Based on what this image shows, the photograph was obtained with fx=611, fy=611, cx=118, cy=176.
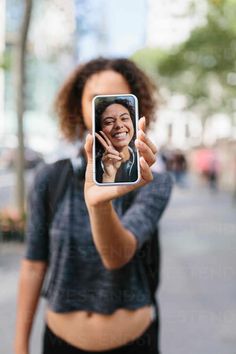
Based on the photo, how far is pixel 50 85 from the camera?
4138 cm

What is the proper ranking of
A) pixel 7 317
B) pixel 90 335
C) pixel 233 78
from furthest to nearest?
pixel 233 78 < pixel 7 317 < pixel 90 335

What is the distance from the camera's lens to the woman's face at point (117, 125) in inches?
27.6

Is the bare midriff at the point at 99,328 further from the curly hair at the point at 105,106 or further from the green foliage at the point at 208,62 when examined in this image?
the green foliage at the point at 208,62

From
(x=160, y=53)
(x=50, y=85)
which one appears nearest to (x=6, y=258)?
(x=160, y=53)

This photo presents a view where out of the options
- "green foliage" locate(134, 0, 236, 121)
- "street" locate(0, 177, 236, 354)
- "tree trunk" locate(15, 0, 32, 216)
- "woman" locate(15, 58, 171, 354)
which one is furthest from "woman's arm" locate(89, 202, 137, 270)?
"green foliage" locate(134, 0, 236, 121)

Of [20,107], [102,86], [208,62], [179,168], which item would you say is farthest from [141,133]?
[179,168]

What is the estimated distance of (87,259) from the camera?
1.26 m

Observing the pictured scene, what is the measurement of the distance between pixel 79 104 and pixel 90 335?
471 millimetres

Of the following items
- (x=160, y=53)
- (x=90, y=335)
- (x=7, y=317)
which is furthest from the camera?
(x=160, y=53)

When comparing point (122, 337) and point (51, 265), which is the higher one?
point (51, 265)

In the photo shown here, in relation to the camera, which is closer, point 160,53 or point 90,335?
point 90,335

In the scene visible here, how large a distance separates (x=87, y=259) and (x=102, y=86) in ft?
1.16

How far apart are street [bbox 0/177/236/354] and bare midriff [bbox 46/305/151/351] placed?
8.54 ft

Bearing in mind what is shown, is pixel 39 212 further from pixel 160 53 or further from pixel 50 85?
pixel 50 85
